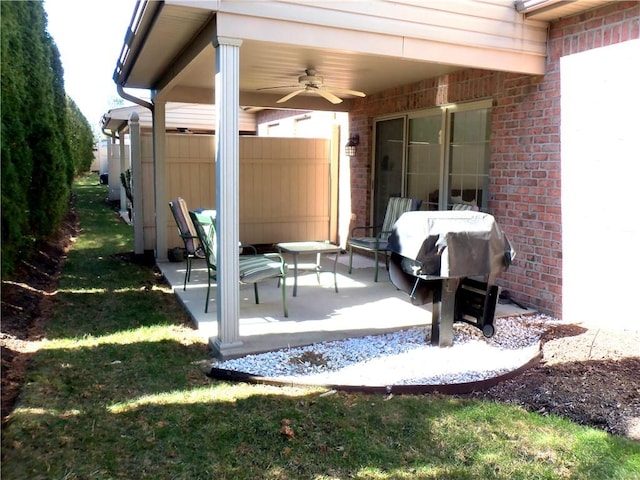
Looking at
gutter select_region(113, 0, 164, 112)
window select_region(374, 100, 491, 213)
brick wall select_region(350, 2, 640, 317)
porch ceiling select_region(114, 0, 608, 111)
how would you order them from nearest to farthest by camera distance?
porch ceiling select_region(114, 0, 608, 111)
gutter select_region(113, 0, 164, 112)
brick wall select_region(350, 2, 640, 317)
window select_region(374, 100, 491, 213)

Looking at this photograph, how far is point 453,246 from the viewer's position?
3.79 m

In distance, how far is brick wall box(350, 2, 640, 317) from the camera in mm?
4754

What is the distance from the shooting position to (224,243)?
3973mm

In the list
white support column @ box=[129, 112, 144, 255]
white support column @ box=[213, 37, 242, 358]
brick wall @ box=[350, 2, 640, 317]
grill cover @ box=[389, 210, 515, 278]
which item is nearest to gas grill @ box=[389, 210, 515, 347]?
grill cover @ box=[389, 210, 515, 278]

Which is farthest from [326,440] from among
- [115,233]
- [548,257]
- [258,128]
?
[258,128]

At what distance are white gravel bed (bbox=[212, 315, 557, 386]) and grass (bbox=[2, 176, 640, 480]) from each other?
0.73ft

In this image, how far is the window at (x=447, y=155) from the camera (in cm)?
610

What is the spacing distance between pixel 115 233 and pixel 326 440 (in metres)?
9.37

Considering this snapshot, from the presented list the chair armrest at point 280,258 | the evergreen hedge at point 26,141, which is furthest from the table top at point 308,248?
the evergreen hedge at point 26,141

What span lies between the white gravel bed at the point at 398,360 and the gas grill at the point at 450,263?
0.20 meters

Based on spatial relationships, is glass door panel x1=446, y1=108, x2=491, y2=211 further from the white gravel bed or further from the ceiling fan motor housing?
the white gravel bed

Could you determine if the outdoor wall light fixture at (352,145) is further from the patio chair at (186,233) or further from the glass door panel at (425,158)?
the patio chair at (186,233)

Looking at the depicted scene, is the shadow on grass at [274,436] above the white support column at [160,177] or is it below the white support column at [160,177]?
below

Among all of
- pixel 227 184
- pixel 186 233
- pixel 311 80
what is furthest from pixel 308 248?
pixel 227 184
